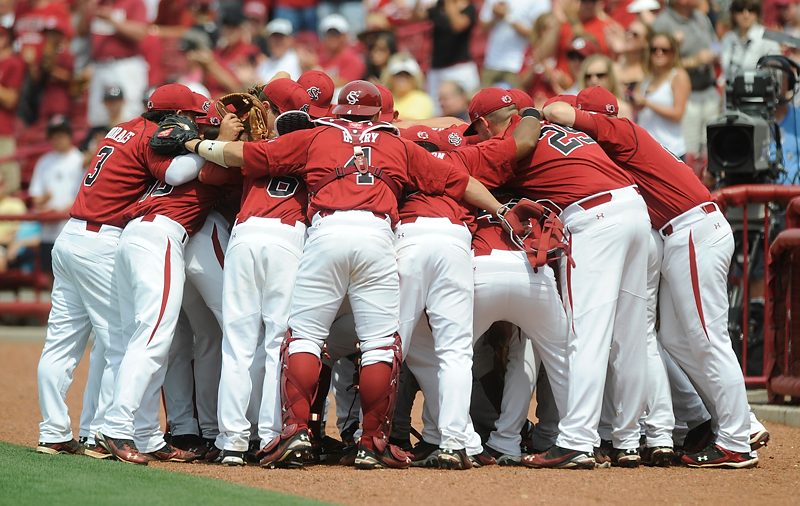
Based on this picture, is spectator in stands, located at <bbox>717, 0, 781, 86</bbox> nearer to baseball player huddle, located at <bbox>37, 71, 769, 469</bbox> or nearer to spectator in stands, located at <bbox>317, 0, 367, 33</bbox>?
baseball player huddle, located at <bbox>37, 71, 769, 469</bbox>

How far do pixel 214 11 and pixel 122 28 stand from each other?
273 centimetres

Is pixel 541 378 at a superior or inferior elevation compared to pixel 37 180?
inferior

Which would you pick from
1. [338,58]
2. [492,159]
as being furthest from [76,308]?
[338,58]

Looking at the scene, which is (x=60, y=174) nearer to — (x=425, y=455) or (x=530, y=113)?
(x=530, y=113)

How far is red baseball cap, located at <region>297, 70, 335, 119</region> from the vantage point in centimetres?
627

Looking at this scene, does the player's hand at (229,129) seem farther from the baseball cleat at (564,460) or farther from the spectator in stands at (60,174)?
the spectator in stands at (60,174)

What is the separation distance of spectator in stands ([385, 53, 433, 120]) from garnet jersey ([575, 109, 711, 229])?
487 centimetres

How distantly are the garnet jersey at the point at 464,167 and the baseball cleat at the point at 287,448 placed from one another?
1.40 metres

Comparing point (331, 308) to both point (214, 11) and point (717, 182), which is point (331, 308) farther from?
point (214, 11)

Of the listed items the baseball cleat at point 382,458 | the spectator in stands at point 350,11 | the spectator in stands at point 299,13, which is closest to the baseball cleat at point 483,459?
the baseball cleat at point 382,458

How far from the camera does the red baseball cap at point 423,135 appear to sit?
254 inches

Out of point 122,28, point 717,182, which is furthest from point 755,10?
point 122,28

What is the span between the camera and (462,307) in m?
5.58

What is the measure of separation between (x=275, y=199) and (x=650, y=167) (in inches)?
91.2
